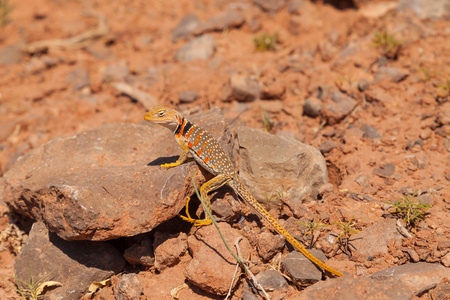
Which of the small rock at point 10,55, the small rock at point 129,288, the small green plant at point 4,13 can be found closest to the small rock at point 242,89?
the small rock at point 129,288

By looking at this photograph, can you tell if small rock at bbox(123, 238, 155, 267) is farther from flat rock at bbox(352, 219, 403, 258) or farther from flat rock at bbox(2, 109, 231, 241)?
flat rock at bbox(352, 219, 403, 258)

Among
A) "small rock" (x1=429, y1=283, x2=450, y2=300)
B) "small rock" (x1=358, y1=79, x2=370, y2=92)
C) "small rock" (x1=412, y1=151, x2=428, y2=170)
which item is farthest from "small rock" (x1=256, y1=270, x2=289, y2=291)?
"small rock" (x1=358, y1=79, x2=370, y2=92)

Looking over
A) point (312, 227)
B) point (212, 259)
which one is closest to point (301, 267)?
point (312, 227)

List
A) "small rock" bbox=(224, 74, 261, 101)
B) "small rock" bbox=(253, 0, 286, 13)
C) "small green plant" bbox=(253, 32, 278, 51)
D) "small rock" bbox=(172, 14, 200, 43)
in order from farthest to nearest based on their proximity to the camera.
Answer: "small rock" bbox=(253, 0, 286, 13)
"small rock" bbox=(172, 14, 200, 43)
"small green plant" bbox=(253, 32, 278, 51)
"small rock" bbox=(224, 74, 261, 101)

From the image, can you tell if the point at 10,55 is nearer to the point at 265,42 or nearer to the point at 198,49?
the point at 198,49

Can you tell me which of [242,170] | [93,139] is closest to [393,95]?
[242,170]
